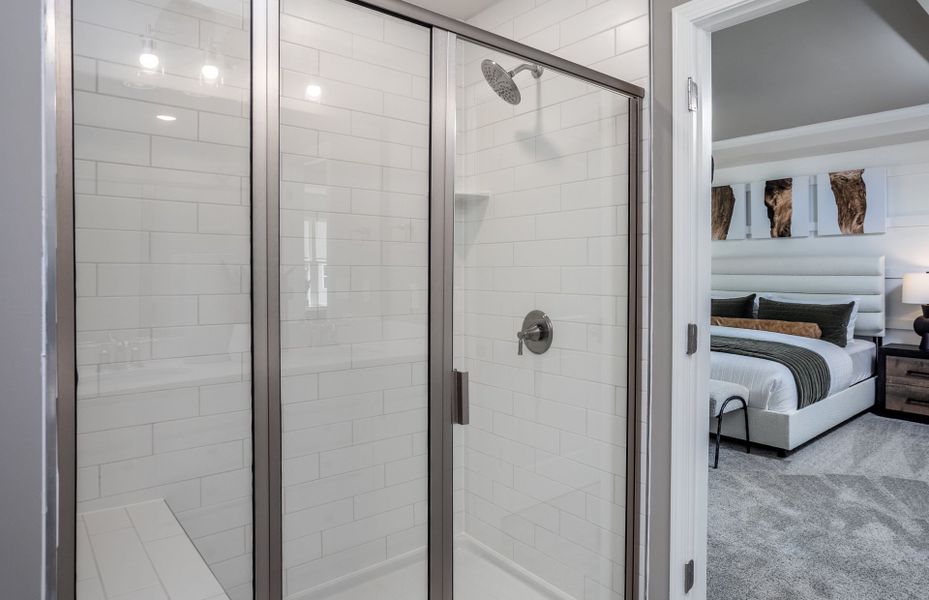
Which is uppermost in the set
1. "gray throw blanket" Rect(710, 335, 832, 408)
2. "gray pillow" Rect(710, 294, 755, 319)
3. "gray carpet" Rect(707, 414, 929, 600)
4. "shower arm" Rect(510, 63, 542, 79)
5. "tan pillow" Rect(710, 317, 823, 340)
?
"shower arm" Rect(510, 63, 542, 79)

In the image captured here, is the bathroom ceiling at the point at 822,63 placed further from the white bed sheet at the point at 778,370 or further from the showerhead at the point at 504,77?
the white bed sheet at the point at 778,370

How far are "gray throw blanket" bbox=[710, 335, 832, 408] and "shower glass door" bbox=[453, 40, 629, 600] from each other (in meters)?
2.76

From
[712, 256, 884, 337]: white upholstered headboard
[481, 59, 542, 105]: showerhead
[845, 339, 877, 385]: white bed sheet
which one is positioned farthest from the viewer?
[712, 256, 884, 337]: white upholstered headboard

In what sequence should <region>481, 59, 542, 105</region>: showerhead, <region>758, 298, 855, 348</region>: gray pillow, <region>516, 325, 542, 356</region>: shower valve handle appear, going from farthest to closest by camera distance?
<region>758, 298, 855, 348</region>: gray pillow, <region>516, 325, 542, 356</region>: shower valve handle, <region>481, 59, 542, 105</region>: showerhead

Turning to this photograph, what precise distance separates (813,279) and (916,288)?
855mm

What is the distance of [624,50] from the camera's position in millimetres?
1952

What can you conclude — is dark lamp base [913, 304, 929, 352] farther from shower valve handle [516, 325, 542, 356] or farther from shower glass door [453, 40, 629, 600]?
shower valve handle [516, 325, 542, 356]

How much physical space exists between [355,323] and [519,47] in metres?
0.90

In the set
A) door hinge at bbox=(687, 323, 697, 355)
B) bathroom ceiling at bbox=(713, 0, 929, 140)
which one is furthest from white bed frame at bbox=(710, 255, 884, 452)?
door hinge at bbox=(687, 323, 697, 355)

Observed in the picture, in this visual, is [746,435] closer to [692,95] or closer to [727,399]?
[727,399]

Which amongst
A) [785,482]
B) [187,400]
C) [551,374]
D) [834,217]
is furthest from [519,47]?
[834,217]

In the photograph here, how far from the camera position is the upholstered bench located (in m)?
3.84

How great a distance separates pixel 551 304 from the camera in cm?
178

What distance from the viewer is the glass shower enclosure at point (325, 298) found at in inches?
38.9
